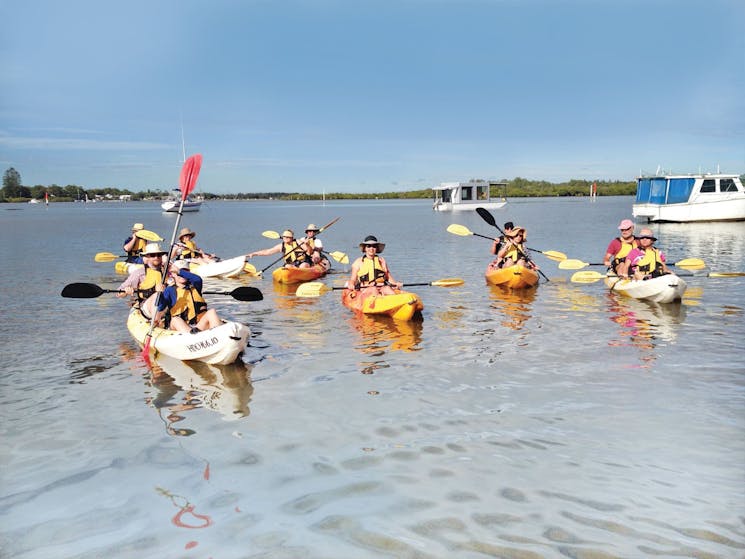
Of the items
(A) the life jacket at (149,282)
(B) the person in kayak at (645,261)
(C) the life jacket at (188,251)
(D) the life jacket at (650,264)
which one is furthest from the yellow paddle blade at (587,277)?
(C) the life jacket at (188,251)

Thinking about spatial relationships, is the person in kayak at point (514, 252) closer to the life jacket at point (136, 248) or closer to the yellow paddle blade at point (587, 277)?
the yellow paddle blade at point (587, 277)

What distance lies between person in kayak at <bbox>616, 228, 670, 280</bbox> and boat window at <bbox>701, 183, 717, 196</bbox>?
33.6 meters

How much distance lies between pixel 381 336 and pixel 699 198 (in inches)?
1559

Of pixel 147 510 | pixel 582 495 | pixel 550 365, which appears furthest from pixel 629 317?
pixel 147 510

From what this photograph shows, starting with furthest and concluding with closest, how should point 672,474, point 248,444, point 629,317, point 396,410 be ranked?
point 629,317 < point 396,410 < point 248,444 < point 672,474

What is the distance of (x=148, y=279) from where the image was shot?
1109 centimetres

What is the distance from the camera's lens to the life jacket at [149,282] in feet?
36.4

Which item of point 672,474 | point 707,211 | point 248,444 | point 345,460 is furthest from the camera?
point 707,211

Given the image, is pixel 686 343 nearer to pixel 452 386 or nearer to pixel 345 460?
pixel 452 386

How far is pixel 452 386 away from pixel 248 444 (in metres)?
3.01

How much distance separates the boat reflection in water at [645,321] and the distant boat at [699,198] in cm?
3262

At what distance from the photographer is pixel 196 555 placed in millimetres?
4645

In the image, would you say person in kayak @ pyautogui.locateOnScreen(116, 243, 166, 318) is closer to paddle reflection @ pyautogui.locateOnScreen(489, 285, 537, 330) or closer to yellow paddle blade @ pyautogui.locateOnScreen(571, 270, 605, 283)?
paddle reflection @ pyautogui.locateOnScreen(489, 285, 537, 330)

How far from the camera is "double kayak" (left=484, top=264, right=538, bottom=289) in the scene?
54.7ft
